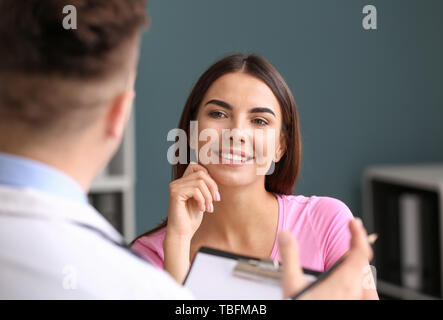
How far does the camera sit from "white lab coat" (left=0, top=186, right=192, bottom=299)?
17.9 inches

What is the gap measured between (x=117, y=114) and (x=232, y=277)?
0.23 meters

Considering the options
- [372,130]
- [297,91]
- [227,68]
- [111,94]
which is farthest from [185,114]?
[372,130]

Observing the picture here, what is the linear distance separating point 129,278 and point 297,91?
5.30 ft

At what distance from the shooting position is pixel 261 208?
30.8 inches

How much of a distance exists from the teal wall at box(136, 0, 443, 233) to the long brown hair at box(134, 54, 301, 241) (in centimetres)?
104

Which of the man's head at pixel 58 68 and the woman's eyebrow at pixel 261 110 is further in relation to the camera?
the woman's eyebrow at pixel 261 110

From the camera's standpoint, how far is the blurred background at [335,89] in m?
1.96

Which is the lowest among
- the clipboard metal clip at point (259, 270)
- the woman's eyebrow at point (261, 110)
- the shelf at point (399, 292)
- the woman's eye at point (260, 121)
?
the shelf at point (399, 292)

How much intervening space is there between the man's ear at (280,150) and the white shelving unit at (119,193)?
1.01m

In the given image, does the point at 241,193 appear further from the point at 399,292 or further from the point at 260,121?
the point at 399,292

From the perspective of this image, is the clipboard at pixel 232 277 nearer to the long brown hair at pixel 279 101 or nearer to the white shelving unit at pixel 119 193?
the long brown hair at pixel 279 101

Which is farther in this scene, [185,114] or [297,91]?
[297,91]

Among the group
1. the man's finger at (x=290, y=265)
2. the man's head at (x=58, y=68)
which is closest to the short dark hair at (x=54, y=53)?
the man's head at (x=58, y=68)
